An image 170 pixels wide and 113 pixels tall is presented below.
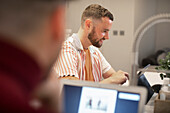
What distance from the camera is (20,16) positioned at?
151 millimetres

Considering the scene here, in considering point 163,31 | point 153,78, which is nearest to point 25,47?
point 153,78

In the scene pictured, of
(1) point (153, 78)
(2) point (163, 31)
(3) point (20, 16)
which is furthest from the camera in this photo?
(2) point (163, 31)

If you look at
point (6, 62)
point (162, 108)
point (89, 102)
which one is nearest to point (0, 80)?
point (6, 62)

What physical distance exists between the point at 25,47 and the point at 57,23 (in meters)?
0.03

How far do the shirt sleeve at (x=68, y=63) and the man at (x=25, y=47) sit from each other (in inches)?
48.4

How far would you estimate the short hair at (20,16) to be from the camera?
5.9 inches

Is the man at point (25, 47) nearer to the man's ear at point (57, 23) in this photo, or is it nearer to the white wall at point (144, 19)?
the man's ear at point (57, 23)

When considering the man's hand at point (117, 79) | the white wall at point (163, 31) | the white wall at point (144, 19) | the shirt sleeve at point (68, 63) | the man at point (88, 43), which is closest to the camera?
the man's hand at point (117, 79)

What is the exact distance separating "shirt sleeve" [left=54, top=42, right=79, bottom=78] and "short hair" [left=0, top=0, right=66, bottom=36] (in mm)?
A: 1241

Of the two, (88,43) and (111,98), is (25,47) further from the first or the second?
(88,43)

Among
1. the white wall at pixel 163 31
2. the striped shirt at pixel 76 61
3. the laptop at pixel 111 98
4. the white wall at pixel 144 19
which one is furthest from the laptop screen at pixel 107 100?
the white wall at pixel 163 31

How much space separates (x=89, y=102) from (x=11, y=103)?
66cm

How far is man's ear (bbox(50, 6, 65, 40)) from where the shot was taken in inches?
6.6

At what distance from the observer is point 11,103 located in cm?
16
